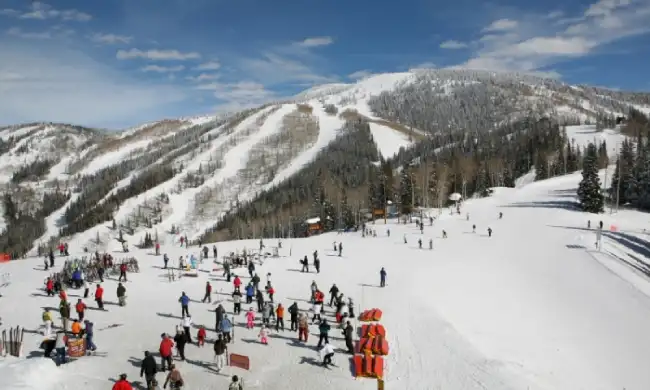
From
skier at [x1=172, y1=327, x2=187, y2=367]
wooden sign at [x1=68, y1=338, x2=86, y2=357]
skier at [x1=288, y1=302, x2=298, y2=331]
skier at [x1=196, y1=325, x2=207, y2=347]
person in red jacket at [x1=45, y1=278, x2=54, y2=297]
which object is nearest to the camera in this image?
skier at [x1=172, y1=327, x2=187, y2=367]

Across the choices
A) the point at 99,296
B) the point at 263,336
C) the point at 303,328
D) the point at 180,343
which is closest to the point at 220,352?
the point at 180,343

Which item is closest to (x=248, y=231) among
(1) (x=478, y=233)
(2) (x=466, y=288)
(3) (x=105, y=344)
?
(1) (x=478, y=233)

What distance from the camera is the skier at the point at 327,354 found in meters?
17.9

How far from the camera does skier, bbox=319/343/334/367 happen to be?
58.8 feet

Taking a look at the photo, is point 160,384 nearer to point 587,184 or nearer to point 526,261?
point 526,261

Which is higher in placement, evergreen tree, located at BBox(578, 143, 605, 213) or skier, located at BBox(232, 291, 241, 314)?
evergreen tree, located at BBox(578, 143, 605, 213)

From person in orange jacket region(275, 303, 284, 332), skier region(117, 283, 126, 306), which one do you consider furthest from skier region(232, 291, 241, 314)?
skier region(117, 283, 126, 306)

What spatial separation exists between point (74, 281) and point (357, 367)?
20597mm

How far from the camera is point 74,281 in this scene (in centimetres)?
2941

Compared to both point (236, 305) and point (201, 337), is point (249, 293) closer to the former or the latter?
point (236, 305)

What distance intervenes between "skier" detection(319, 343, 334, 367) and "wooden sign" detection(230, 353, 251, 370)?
2.80m

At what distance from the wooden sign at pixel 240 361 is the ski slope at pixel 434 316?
0.28 m

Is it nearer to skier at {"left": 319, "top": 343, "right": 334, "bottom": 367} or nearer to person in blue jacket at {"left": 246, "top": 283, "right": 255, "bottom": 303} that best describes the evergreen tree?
person in blue jacket at {"left": 246, "top": 283, "right": 255, "bottom": 303}

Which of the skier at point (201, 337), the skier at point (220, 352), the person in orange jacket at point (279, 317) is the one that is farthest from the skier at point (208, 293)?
the skier at point (220, 352)
